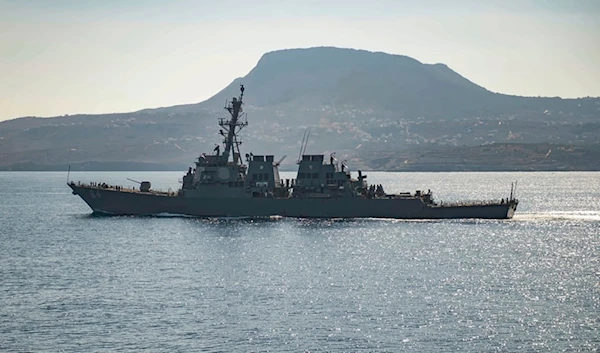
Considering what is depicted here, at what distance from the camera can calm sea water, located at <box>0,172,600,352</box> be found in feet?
138

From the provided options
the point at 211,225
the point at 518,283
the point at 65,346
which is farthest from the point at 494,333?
the point at 211,225

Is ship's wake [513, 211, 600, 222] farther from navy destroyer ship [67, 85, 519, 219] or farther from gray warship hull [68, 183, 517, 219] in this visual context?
navy destroyer ship [67, 85, 519, 219]

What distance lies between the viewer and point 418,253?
228 feet

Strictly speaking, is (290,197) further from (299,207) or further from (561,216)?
(561,216)

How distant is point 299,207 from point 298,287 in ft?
123

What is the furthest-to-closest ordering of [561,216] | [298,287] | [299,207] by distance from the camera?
[561,216]
[299,207]
[298,287]

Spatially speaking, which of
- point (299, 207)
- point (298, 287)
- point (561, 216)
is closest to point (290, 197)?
point (299, 207)

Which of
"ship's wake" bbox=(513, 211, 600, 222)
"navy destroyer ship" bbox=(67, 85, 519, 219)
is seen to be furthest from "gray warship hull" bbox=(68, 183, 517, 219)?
"ship's wake" bbox=(513, 211, 600, 222)

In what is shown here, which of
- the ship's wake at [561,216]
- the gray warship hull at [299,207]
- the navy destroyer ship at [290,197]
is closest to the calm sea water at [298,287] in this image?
the gray warship hull at [299,207]

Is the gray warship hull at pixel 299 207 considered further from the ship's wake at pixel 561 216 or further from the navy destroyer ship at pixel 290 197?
the ship's wake at pixel 561 216

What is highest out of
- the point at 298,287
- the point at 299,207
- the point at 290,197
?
the point at 290,197

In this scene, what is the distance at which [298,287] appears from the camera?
178 feet

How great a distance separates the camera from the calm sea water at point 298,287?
1651 inches

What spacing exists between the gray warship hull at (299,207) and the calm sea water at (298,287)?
1.88 metres
